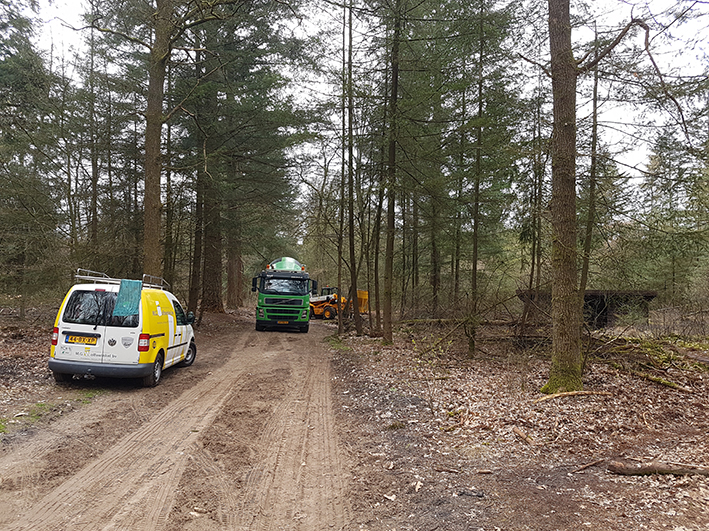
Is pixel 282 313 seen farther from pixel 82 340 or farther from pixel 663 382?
pixel 663 382

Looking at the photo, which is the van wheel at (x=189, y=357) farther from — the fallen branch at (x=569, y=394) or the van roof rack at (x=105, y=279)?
the fallen branch at (x=569, y=394)

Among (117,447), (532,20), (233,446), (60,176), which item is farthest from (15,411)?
(60,176)

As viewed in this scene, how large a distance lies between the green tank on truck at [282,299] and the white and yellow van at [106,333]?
11190 mm

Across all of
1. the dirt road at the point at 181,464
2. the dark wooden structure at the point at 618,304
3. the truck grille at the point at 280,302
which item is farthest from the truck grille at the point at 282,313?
the dirt road at the point at 181,464

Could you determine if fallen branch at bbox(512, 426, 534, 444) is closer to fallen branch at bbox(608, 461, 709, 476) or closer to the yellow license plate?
fallen branch at bbox(608, 461, 709, 476)

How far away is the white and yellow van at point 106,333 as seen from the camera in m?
7.79

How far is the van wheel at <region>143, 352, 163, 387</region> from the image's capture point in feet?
27.5

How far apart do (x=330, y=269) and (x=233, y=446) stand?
1212 inches

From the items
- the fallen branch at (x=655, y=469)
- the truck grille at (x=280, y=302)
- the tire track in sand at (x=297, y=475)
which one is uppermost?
the truck grille at (x=280, y=302)

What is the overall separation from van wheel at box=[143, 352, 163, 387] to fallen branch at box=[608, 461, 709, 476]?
7.53 metres

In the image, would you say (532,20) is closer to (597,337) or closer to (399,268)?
(597,337)

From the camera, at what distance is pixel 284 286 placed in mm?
20031

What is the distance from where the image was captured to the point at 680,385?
793 centimetres

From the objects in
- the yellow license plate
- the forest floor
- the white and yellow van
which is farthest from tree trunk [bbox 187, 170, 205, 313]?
the yellow license plate
